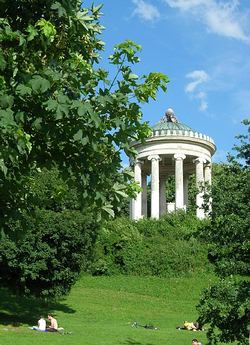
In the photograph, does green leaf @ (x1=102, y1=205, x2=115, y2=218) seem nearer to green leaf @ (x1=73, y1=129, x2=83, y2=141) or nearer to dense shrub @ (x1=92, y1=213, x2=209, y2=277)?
green leaf @ (x1=73, y1=129, x2=83, y2=141)

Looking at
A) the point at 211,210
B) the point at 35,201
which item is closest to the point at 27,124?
the point at 35,201

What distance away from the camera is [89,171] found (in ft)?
18.9

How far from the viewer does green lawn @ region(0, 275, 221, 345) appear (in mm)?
17500

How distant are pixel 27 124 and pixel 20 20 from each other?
3.87ft

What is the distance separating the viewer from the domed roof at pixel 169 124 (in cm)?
5015

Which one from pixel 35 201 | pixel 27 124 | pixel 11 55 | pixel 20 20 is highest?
pixel 20 20

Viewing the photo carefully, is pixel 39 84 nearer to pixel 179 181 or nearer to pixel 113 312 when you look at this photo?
pixel 113 312

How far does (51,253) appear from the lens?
22219 millimetres

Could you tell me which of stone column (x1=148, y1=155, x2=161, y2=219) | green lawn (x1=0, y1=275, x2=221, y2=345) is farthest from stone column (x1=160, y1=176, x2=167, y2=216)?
green lawn (x1=0, y1=275, x2=221, y2=345)

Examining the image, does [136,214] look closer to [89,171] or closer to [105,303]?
[105,303]

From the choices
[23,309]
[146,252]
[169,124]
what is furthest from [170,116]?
[23,309]

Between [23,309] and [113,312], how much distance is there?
3.99 metres

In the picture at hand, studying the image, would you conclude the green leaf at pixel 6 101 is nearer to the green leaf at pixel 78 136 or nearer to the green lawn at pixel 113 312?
the green leaf at pixel 78 136

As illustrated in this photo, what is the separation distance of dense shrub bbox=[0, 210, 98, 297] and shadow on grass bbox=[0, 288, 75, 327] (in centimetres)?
93
